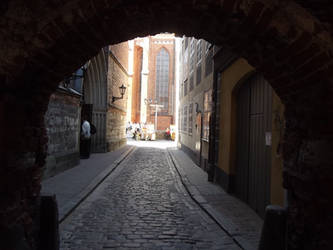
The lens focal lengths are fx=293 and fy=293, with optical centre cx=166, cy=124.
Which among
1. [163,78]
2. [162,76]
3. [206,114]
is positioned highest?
[162,76]

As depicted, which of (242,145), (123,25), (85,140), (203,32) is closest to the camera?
(123,25)

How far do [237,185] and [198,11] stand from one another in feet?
16.3

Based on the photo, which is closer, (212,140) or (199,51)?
(212,140)

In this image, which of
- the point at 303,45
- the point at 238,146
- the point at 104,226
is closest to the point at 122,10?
the point at 303,45

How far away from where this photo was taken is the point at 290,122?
3072mm

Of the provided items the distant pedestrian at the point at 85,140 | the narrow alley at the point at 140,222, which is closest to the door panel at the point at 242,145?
the narrow alley at the point at 140,222

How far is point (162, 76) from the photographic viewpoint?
147 ft

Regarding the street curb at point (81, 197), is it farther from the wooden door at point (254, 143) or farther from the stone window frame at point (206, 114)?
the stone window frame at point (206, 114)

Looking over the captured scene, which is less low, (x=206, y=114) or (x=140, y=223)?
(x=206, y=114)

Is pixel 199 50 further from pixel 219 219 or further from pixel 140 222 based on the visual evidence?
pixel 140 222

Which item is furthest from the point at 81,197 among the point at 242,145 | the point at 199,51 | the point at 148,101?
the point at 148,101

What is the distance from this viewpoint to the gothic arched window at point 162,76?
44.4 m

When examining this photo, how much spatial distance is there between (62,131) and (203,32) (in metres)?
7.44

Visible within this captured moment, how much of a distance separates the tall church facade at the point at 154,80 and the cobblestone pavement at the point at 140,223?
116 ft
